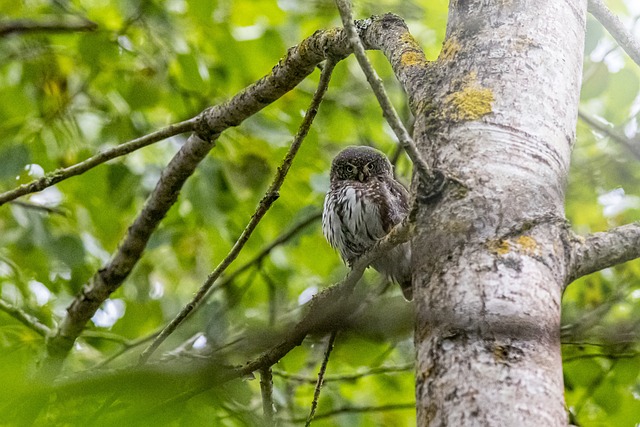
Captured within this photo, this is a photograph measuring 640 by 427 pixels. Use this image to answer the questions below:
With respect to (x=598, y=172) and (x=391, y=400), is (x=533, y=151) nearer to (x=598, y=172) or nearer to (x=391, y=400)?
(x=598, y=172)

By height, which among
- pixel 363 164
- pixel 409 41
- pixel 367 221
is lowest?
pixel 409 41

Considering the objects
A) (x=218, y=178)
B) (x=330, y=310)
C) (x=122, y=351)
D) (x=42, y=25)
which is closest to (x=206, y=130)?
(x=122, y=351)

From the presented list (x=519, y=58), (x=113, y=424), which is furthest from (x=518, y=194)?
(x=113, y=424)

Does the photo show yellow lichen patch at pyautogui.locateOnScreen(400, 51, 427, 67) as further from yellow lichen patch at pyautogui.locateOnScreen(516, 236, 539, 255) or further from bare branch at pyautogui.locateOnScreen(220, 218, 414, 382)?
yellow lichen patch at pyautogui.locateOnScreen(516, 236, 539, 255)

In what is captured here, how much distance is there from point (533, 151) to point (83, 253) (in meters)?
2.96

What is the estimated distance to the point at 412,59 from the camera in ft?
5.52

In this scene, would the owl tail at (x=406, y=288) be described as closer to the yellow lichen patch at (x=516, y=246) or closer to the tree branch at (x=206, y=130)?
the tree branch at (x=206, y=130)

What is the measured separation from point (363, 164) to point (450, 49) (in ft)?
7.80

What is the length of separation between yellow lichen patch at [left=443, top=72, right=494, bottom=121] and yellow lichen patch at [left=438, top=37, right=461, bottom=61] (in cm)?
9

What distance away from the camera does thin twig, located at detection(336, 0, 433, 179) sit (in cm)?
129

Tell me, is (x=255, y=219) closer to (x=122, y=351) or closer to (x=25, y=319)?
(x=122, y=351)

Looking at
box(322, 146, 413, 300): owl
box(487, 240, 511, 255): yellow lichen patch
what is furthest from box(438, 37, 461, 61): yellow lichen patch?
box(322, 146, 413, 300): owl

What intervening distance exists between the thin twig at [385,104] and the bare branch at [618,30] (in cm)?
89

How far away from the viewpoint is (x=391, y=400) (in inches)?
167
